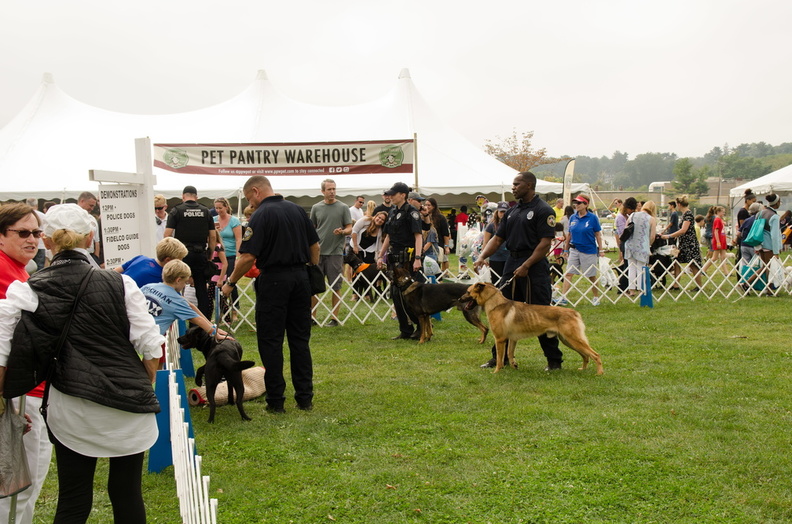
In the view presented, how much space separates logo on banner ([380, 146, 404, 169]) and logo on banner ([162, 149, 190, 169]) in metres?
3.35

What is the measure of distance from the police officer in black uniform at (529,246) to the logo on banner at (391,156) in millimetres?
4783

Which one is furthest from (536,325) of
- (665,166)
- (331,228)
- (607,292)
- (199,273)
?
(665,166)

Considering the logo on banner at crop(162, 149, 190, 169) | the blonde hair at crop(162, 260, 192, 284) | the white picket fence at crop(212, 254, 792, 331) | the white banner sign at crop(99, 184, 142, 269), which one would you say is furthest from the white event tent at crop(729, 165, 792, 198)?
the blonde hair at crop(162, 260, 192, 284)

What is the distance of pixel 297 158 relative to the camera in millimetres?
11125

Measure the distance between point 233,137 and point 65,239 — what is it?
16.0 m

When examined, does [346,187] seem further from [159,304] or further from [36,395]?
[36,395]

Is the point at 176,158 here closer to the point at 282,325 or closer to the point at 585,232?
the point at 585,232

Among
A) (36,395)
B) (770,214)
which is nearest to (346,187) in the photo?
(770,214)

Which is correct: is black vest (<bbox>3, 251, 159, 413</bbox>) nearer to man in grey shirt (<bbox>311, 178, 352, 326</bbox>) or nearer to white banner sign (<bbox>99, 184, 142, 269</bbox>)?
white banner sign (<bbox>99, 184, 142, 269</bbox>)

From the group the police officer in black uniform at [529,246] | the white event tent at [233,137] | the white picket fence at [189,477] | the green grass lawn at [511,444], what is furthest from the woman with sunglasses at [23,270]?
the white event tent at [233,137]

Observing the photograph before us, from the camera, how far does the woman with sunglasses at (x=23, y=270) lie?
2650mm

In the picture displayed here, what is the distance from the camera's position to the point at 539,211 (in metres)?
6.06

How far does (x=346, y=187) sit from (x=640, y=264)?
8.32 metres

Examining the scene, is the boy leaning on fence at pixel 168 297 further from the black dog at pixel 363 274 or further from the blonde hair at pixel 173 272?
the black dog at pixel 363 274
